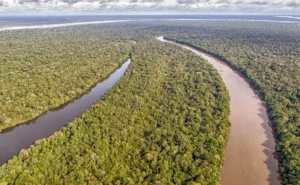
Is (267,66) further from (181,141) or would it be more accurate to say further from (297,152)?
(181,141)

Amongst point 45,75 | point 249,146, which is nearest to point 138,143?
point 249,146

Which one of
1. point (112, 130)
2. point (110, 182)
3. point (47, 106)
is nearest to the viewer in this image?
point (110, 182)

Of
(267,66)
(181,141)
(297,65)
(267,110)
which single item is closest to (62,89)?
(181,141)

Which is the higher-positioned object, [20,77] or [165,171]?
[20,77]

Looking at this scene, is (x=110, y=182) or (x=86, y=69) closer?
(x=110, y=182)

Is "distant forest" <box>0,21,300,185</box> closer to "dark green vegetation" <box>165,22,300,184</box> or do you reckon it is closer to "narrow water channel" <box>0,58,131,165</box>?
"dark green vegetation" <box>165,22,300,184</box>

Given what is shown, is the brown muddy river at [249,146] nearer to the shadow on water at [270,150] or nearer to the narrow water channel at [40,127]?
the shadow on water at [270,150]
